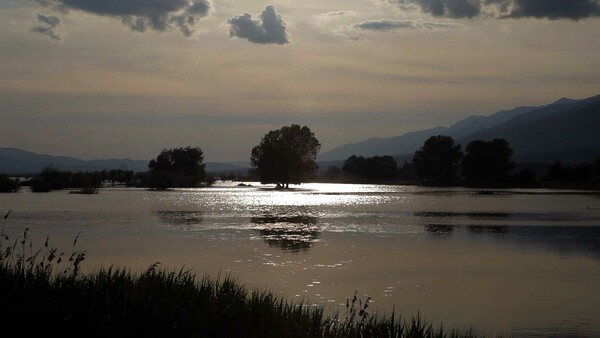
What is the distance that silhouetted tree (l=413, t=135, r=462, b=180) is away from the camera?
434ft

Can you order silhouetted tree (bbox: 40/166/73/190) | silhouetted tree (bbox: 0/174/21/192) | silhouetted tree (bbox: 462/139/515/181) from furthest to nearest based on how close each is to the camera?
silhouetted tree (bbox: 462/139/515/181) → silhouetted tree (bbox: 40/166/73/190) → silhouetted tree (bbox: 0/174/21/192)

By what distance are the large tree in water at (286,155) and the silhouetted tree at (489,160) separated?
24443 mm

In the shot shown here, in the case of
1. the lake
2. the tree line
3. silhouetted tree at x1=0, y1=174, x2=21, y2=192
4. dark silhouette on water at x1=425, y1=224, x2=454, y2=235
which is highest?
the tree line

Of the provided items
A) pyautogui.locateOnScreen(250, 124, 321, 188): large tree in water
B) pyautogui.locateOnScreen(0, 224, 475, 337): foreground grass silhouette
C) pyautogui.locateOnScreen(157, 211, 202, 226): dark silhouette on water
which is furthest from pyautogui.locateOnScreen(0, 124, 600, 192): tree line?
pyautogui.locateOnScreen(0, 224, 475, 337): foreground grass silhouette

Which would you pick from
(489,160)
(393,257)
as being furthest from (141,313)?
(489,160)

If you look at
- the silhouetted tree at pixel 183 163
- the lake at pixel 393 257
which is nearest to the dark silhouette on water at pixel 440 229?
the lake at pixel 393 257

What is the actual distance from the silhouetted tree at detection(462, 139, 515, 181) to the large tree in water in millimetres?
24443

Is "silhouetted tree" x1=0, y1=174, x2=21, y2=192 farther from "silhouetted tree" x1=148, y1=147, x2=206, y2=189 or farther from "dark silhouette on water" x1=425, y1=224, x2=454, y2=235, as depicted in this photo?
"dark silhouette on water" x1=425, y1=224, x2=454, y2=235

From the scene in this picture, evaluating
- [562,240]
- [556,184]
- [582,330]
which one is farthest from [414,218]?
[556,184]

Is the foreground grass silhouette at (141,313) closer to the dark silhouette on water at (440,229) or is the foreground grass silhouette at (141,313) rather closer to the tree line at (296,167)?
the dark silhouette on water at (440,229)

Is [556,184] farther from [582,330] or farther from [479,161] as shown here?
[582,330]

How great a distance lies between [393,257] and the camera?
24703 millimetres

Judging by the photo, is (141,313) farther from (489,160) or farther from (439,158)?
(439,158)

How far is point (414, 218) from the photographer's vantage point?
148 ft
